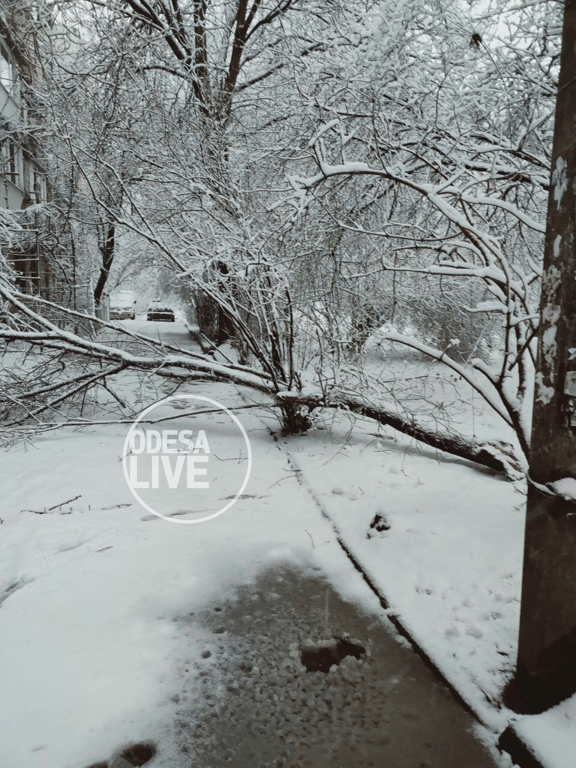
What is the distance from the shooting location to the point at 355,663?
9.59 feet

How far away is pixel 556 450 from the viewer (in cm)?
211

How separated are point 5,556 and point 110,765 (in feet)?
7.37

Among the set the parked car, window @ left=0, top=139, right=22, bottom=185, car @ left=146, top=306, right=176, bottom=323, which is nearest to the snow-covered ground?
window @ left=0, top=139, right=22, bottom=185

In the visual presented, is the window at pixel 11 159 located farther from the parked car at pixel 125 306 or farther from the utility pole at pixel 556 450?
the parked car at pixel 125 306

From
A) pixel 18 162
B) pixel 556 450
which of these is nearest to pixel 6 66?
pixel 18 162

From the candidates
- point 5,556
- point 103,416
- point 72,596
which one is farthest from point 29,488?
point 103,416

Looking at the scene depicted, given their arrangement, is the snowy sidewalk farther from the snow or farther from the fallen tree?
the snow

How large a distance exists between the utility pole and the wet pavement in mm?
528

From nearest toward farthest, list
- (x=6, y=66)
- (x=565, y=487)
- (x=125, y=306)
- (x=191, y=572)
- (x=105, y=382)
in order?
(x=565, y=487), (x=191, y=572), (x=105, y=382), (x=6, y=66), (x=125, y=306)

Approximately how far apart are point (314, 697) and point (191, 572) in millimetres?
1389

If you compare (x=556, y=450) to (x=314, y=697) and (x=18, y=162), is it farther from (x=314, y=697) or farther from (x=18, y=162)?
(x=18, y=162)

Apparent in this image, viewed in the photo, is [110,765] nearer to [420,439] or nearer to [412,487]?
[412,487]

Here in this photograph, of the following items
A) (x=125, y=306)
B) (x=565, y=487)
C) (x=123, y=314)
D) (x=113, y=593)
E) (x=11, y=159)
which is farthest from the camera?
(x=125, y=306)

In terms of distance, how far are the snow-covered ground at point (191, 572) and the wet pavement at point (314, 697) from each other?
129 mm
